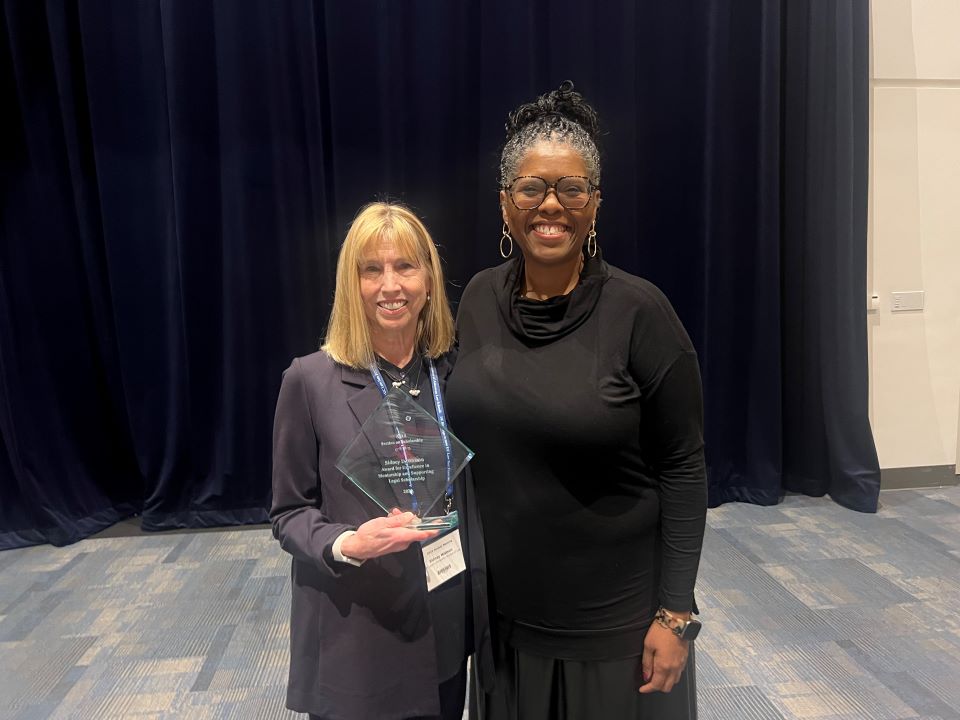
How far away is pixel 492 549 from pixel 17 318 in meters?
3.30

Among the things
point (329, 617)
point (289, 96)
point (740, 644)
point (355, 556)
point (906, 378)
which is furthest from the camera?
point (906, 378)

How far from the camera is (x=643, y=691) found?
122 cm

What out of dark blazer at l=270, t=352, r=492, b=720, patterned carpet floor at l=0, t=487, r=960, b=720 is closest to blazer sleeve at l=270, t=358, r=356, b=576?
dark blazer at l=270, t=352, r=492, b=720

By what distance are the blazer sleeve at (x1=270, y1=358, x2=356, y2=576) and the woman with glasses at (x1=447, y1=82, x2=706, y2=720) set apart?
0.28 meters

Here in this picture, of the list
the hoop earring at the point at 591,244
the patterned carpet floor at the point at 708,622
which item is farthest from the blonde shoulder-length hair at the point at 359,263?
the patterned carpet floor at the point at 708,622

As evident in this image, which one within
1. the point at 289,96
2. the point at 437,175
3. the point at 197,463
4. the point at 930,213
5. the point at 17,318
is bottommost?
the point at 197,463

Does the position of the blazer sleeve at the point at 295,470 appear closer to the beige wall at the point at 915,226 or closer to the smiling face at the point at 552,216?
the smiling face at the point at 552,216

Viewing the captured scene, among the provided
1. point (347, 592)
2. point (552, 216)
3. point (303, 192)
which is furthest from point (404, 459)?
point (303, 192)

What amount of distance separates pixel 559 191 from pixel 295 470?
722 millimetres

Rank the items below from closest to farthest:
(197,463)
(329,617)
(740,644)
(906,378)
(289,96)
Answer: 1. (329,617)
2. (740,644)
3. (289,96)
4. (197,463)
5. (906,378)

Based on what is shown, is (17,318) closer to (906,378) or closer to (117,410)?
(117,410)

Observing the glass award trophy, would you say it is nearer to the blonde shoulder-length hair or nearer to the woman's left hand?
the blonde shoulder-length hair

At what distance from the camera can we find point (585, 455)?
3.73ft

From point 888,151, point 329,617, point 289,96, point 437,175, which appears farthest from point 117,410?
point 888,151
